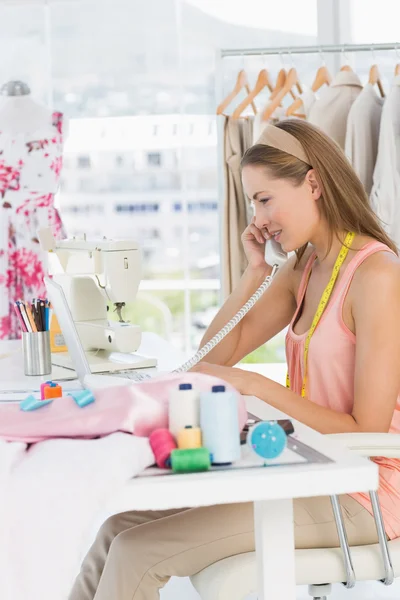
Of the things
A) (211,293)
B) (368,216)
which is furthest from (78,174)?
(368,216)

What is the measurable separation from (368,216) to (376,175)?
4.62 ft

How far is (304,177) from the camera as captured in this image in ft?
6.18

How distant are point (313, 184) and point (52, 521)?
3.33 ft

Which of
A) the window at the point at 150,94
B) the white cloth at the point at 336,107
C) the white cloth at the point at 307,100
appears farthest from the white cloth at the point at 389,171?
the window at the point at 150,94

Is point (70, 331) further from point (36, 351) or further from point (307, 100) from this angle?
point (307, 100)

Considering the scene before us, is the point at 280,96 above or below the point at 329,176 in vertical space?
above

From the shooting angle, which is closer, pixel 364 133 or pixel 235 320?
pixel 235 320

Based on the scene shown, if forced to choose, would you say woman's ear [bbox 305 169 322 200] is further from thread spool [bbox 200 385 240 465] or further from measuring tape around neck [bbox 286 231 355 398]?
thread spool [bbox 200 385 240 465]

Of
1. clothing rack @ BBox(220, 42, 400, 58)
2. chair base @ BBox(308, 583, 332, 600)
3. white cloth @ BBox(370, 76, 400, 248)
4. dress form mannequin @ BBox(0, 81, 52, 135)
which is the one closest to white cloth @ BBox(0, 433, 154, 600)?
chair base @ BBox(308, 583, 332, 600)

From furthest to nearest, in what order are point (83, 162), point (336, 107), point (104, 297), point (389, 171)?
point (83, 162) < point (336, 107) < point (389, 171) < point (104, 297)

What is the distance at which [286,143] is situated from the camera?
188cm

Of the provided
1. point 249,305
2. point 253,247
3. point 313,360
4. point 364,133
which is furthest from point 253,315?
point 364,133

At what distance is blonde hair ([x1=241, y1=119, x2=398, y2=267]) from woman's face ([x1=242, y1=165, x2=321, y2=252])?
0.01m

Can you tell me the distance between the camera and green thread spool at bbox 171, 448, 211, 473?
3.88 feet
